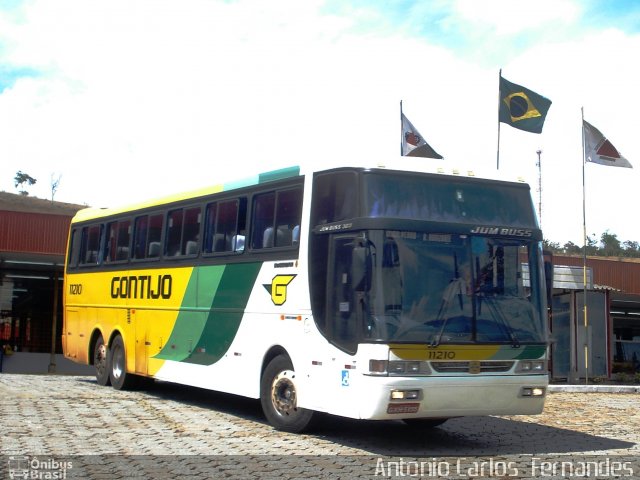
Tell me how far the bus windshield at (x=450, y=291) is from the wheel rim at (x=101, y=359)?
9.07m

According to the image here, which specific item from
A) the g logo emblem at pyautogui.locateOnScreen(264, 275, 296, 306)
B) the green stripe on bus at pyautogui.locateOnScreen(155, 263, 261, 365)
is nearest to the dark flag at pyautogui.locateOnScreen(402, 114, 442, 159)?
the green stripe on bus at pyautogui.locateOnScreen(155, 263, 261, 365)

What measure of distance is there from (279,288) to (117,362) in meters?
6.60

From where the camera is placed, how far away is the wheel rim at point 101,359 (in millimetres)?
17641

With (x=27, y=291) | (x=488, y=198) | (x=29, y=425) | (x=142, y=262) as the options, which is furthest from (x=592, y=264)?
(x=29, y=425)

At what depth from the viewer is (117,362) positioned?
1716 centimetres

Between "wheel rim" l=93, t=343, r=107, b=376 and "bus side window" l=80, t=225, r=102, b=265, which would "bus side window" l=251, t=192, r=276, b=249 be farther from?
"bus side window" l=80, t=225, r=102, b=265

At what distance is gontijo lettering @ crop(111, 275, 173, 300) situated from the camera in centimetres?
1512

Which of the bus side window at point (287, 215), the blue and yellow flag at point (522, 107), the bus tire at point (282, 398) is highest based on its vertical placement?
the blue and yellow flag at point (522, 107)

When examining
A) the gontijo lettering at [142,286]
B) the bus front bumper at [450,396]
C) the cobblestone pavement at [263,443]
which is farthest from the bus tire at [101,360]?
the bus front bumper at [450,396]

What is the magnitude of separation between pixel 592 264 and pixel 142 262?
24.4m

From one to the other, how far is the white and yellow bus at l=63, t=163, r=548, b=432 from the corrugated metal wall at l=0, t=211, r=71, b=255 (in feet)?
51.3

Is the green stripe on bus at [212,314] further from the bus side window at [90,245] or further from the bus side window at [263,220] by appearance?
A: the bus side window at [90,245]

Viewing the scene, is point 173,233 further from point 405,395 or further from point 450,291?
point 405,395

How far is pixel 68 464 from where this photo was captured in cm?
866
